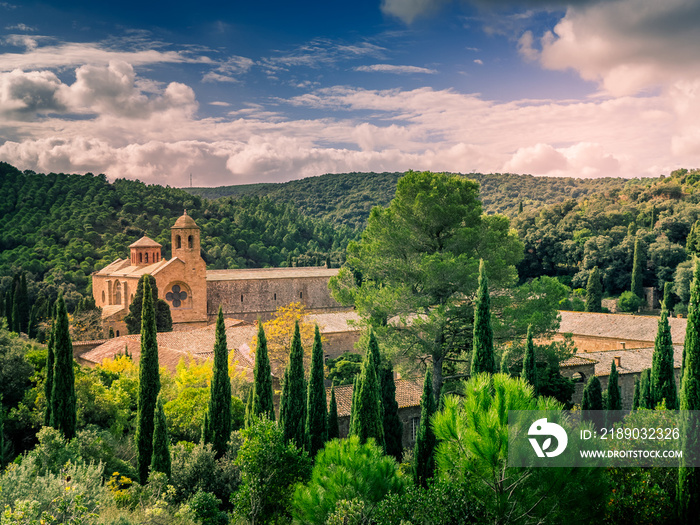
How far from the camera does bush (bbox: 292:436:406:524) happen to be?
353 inches

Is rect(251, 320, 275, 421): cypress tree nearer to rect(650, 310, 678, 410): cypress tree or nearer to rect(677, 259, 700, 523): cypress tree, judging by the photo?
rect(650, 310, 678, 410): cypress tree

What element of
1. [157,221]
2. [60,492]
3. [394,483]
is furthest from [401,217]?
[157,221]

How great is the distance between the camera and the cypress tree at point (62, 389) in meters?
14.3

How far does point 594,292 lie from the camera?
4788cm

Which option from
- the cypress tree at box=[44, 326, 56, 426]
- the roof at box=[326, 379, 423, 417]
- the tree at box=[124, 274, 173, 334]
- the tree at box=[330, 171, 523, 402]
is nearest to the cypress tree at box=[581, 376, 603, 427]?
the tree at box=[330, 171, 523, 402]

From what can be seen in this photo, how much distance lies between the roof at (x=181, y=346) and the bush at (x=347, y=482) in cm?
1570

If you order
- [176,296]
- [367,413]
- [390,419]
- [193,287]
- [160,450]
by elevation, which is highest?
[193,287]

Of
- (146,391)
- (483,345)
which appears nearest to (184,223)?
(146,391)

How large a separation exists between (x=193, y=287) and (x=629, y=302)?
35688 millimetres

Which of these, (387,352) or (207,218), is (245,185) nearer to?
(207,218)

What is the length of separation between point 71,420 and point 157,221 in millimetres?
51560

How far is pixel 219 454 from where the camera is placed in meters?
15.0

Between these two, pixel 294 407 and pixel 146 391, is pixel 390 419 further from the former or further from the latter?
pixel 146 391

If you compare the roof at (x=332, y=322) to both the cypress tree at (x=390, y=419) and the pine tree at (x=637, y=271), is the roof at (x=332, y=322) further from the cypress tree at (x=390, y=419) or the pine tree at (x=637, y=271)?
the pine tree at (x=637, y=271)
